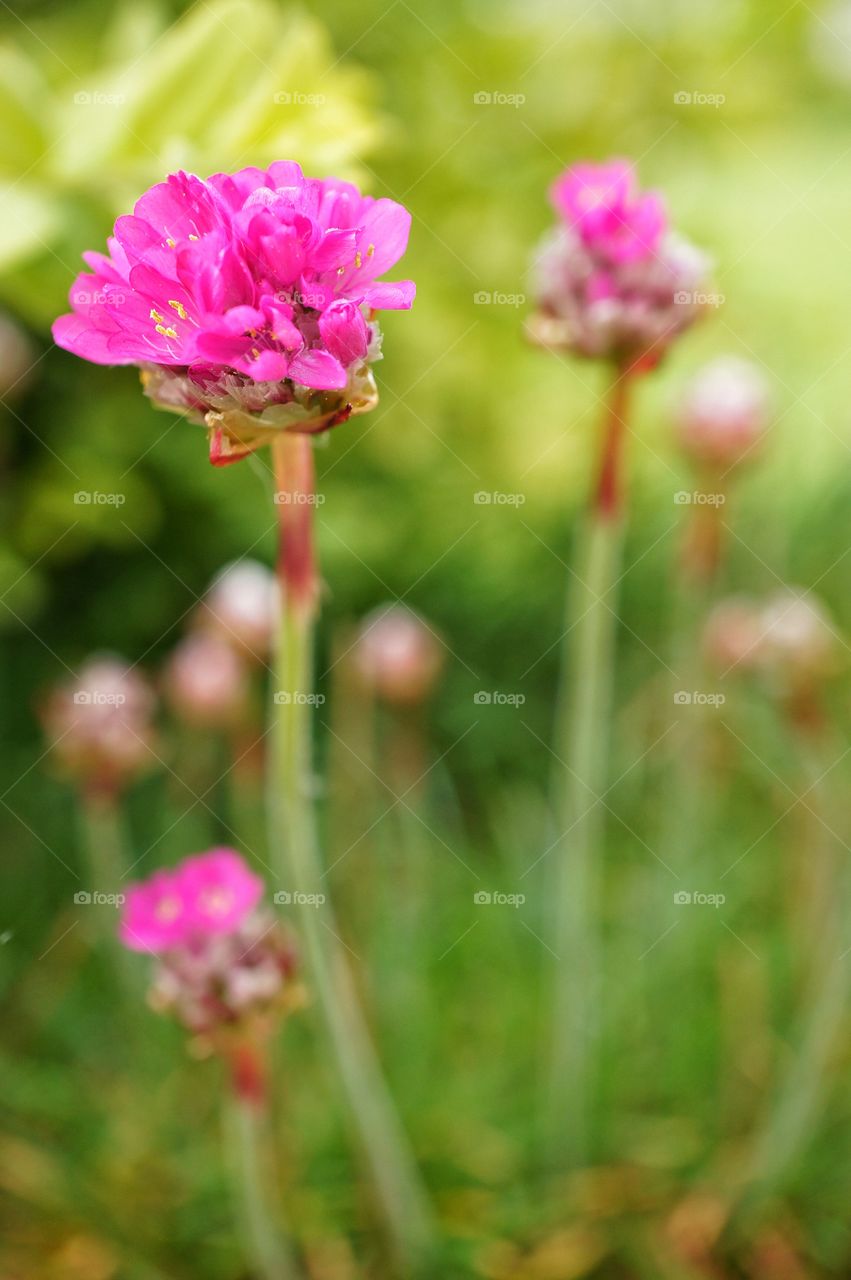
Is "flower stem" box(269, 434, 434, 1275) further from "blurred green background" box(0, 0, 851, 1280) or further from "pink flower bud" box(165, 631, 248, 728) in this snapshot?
"pink flower bud" box(165, 631, 248, 728)

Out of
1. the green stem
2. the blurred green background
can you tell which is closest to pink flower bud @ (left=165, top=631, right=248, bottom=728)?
the blurred green background

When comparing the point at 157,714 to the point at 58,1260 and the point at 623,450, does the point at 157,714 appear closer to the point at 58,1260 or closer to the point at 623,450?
the point at 58,1260

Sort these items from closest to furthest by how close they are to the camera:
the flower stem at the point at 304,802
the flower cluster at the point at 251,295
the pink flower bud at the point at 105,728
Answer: the flower cluster at the point at 251,295 → the flower stem at the point at 304,802 → the pink flower bud at the point at 105,728

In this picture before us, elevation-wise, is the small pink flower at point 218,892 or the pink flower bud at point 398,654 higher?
the small pink flower at point 218,892

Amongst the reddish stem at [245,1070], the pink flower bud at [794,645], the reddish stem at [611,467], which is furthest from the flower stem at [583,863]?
the reddish stem at [245,1070]

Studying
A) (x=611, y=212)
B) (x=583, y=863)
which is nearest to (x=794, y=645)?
(x=583, y=863)

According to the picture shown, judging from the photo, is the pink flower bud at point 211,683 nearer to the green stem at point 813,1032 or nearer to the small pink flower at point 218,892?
the small pink flower at point 218,892

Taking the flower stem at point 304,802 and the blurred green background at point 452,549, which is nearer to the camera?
the flower stem at point 304,802

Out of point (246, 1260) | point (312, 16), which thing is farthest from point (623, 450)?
point (312, 16)

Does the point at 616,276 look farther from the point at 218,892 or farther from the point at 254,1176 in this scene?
the point at 254,1176
